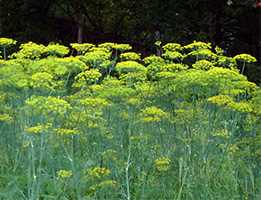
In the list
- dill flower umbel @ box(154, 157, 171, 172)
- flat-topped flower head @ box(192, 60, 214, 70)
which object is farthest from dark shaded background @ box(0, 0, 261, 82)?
dill flower umbel @ box(154, 157, 171, 172)

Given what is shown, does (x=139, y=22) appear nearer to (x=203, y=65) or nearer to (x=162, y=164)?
(x=203, y=65)

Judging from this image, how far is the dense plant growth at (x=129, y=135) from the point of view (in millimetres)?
3883

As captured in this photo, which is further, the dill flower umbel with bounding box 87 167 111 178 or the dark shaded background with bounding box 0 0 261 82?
the dark shaded background with bounding box 0 0 261 82

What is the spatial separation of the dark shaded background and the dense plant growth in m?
6.29

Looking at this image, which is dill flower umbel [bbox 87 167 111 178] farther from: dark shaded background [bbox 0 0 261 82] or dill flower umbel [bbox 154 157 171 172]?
dark shaded background [bbox 0 0 261 82]

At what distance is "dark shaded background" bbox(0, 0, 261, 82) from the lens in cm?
1226

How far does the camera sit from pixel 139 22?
1357 centimetres

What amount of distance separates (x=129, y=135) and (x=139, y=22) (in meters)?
9.71

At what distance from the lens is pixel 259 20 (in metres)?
12.4

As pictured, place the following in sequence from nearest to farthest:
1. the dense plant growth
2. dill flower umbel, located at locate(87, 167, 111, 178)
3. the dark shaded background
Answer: dill flower umbel, located at locate(87, 167, 111, 178), the dense plant growth, the dark shaded background

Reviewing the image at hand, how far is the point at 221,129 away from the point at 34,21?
33.6ft

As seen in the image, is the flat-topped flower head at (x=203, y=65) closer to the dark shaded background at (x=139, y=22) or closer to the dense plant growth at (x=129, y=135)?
the dense plant growth at (x=129, y=135)

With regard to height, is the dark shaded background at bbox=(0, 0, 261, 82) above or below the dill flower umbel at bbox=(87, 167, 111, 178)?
above

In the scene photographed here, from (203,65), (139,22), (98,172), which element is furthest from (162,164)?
(139,22)
